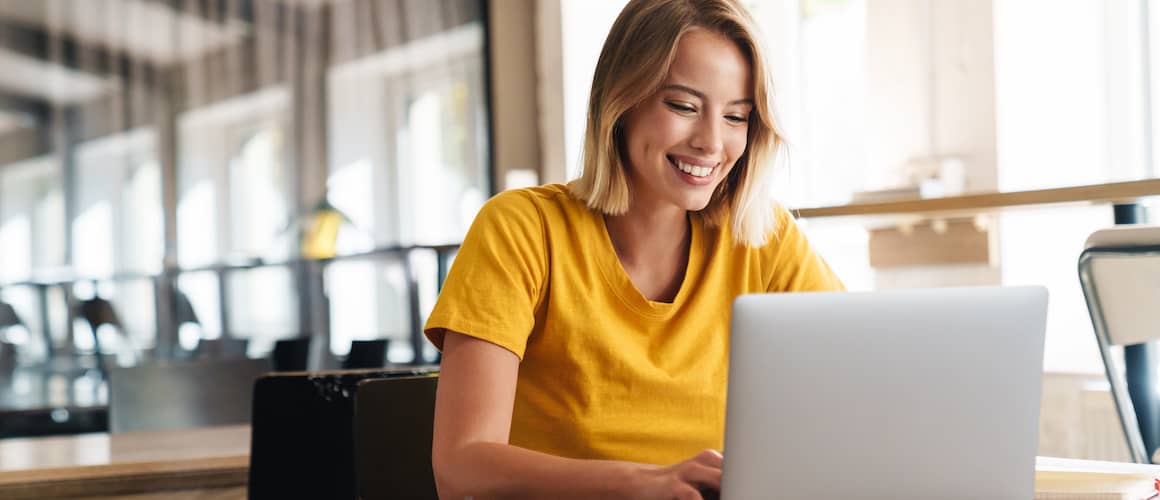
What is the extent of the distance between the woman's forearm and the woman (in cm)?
7

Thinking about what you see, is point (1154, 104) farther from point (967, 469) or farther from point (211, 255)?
point (211, 255)

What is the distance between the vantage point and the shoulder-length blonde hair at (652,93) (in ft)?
4.47

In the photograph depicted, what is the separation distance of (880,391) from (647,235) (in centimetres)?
61

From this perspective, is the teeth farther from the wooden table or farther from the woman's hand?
the wooden table

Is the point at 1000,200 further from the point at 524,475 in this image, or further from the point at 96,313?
the point at 96,313

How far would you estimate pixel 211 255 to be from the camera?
5680 millimetres

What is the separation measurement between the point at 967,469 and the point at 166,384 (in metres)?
1.98

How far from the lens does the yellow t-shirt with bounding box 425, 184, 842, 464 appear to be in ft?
4.35

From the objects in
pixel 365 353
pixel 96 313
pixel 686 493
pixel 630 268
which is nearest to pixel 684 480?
pixel 686 493

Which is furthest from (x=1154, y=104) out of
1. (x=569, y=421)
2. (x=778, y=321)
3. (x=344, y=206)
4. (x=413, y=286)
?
(x=344, y=206)

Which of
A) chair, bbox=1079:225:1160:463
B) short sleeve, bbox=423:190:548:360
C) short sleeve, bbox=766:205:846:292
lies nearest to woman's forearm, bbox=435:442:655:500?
short sleeve, bbox=423:190:548:360

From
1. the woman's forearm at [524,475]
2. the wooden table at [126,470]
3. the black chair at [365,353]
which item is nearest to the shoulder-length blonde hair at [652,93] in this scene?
the woman's forearm at [524,475]

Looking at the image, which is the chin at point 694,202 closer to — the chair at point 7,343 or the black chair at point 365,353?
the black chair at point 365,353

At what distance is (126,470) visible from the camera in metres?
1.74
